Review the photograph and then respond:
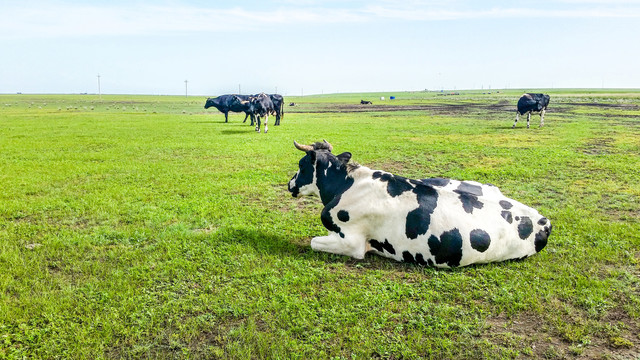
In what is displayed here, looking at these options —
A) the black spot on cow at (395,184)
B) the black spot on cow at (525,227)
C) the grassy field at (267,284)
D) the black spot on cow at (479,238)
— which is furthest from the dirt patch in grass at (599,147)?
the black spot on cow at (395,184)

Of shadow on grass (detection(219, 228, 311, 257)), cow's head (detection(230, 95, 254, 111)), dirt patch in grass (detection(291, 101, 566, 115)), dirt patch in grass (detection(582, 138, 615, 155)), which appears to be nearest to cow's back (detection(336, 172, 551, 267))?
shadow on grass (detection(219, 228, 311, 257))

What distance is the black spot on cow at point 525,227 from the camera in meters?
5.98

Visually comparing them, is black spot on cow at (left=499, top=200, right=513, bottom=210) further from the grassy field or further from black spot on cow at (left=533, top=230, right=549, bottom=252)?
the grassy field

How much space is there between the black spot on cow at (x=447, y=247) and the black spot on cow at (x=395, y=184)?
86 cm

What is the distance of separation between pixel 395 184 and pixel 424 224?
818 mm

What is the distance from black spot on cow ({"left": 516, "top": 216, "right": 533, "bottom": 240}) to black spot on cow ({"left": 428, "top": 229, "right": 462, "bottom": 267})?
1037 millimetres

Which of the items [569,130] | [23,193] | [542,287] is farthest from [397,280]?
[569,130]

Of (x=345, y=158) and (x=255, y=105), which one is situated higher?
(x=255, y=105)

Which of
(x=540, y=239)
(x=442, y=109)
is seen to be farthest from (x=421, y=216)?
(x=442, y=109)

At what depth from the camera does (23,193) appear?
32.9 feet

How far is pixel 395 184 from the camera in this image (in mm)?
6289

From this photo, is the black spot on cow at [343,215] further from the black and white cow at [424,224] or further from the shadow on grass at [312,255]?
the shadow on grass at [312,255]

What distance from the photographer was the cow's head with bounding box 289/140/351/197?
687 cm

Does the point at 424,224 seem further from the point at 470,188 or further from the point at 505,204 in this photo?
the point at 470,188
